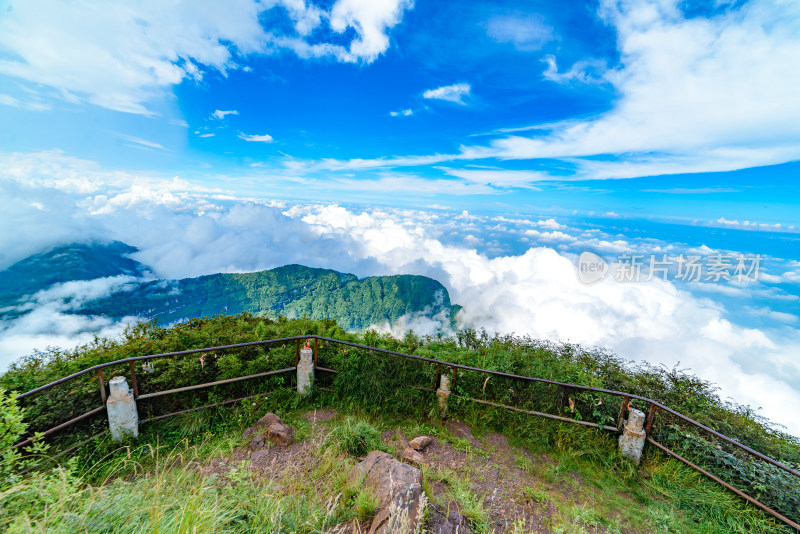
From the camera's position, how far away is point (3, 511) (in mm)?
1980

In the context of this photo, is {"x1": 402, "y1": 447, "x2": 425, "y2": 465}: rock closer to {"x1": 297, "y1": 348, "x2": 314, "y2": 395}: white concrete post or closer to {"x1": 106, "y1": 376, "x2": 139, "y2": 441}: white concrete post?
{"x1": 297, "y1": 348, "x2": 314, "y2": 395}: white concrete post

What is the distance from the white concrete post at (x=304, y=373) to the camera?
6230 mm

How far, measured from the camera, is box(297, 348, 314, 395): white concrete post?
623cm

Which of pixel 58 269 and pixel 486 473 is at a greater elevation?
pixel 486 473

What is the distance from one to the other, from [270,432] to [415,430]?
8.13ft

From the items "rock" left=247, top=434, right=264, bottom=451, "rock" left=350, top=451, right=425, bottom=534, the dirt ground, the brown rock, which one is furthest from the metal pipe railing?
"rock" left=350, top=451, right=425, bottom=534

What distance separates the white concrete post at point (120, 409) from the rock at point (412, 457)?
14.0 feet

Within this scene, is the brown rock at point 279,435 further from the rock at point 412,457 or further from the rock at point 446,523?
the rock at point 446,523

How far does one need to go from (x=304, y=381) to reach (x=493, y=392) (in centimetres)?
385

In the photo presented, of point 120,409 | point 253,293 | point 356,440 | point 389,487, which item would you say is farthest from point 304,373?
point 253,293

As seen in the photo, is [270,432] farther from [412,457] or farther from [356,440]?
[412,457]

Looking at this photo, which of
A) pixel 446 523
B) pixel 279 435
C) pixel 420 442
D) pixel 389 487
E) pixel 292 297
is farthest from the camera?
pixel 292 297

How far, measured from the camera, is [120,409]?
4.59 meters

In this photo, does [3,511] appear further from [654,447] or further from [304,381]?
[654,447]
